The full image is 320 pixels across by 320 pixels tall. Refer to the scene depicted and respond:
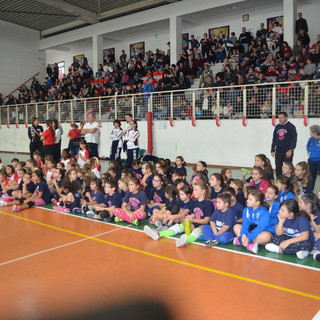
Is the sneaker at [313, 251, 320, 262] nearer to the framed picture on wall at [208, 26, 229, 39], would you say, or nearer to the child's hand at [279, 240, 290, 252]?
the child's hand at [279, 240, 290, 252]

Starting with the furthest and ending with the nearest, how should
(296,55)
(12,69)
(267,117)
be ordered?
(12,69) < (296,55) < (267,117)

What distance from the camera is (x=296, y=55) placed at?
14188 millimetres

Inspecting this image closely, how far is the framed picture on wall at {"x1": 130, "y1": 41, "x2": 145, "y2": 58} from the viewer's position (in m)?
22.8

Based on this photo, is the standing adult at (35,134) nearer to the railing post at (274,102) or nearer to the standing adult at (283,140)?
the standing adult at (283,140)

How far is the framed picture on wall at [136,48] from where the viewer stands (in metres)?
22.8

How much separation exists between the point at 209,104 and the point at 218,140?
1.29 meters

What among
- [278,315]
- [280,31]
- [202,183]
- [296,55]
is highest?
[280,31]

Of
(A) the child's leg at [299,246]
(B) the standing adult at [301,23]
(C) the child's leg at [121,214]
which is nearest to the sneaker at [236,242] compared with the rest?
(A) the child's leg at [299,246]

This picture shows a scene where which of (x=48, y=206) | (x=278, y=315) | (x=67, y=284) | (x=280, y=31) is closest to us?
(x=278, y=315)

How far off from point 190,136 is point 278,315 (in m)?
11.3

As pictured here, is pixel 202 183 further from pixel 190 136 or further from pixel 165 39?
pixel 165 39

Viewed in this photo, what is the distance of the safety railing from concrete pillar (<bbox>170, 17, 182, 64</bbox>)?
3721 mm

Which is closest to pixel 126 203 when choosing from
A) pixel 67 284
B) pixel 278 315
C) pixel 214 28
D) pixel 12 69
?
pixel 67 284

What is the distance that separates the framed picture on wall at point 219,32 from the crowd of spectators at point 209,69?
0.38 ft
